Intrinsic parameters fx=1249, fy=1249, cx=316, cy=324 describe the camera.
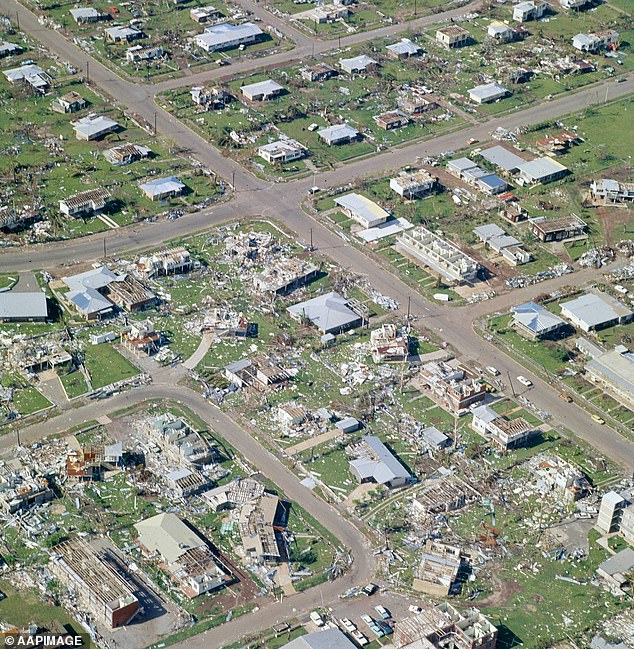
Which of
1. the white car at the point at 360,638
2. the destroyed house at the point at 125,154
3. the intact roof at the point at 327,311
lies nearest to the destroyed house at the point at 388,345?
the intact roof at the point at 327,311

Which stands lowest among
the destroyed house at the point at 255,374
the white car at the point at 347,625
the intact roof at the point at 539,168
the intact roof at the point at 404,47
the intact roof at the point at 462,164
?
the white car at the point at 347,625

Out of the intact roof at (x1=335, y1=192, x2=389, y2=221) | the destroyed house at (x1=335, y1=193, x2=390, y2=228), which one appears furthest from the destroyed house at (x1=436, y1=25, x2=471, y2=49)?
the destroyed house at (x1=335, y1=193, x2=390, y2=228)

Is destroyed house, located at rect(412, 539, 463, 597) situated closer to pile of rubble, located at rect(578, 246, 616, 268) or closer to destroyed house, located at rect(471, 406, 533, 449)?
destroyed house, located at rect(471, 406, 533, 449)

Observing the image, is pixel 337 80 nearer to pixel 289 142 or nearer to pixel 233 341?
pixel 289 142

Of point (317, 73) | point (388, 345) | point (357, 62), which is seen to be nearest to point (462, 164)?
point (317, 73)

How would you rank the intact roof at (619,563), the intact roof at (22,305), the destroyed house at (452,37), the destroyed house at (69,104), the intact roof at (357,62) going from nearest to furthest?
the intact roof at (619,563)
the intact roof at (22,305)
the destroyed house at (69,104)
the intact roof at (357,62)
the destroyed house at (452,37)

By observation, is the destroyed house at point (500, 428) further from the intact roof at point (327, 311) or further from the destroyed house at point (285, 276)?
Result: the destroyed house at point (285, 276)

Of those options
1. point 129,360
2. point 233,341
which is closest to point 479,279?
point 233,341
